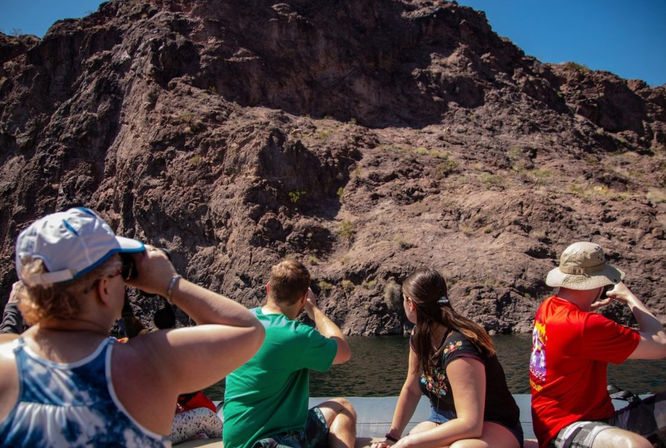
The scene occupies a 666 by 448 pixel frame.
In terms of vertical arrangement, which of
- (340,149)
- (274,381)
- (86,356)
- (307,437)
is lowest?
(307,437)

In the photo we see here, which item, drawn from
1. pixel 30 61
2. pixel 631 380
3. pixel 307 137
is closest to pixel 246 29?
pixel 307 137

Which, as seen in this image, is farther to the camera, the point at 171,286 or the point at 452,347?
the point at 452,347

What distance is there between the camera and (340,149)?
1226 inches

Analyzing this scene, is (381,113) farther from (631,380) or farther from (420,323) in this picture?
(420,323)

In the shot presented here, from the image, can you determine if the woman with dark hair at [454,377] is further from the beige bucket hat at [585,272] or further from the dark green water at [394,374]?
the dark green water at [394,374]

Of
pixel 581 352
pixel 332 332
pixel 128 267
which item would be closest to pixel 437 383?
pixel 332 332

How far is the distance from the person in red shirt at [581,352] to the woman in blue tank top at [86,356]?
199cm

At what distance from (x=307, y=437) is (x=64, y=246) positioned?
2.25 meters

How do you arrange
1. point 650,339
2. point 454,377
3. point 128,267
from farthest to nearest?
1. point 650,339
2. point 454,377
3. point 128,267

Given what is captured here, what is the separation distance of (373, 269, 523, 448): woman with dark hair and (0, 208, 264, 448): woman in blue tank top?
4.91 ft

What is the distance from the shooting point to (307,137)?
32.0m

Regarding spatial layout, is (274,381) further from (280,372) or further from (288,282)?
(288,282)

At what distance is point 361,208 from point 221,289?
8.01m

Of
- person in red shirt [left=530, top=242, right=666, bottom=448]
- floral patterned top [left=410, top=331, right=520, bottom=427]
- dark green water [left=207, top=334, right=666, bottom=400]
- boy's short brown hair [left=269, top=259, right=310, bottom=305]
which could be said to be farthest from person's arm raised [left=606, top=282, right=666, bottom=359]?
dark green water [left=207, top=334, right=666, bottom=400]
